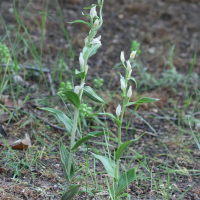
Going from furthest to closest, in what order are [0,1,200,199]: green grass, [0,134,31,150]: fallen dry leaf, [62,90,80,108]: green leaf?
[0,134,31,150]: fallen dry leaf → [0,1,200,199]: green grass → [62,90,80,108]: green leaf

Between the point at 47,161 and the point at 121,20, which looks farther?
the point at 121,20

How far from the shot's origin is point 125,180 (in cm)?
121

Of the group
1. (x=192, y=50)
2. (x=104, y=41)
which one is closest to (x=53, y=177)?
(x=104, y=41)

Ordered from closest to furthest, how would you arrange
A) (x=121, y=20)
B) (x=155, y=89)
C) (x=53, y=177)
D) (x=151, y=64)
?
1. (x=53, y=177)
2. (x=155, y=89)
3. (x=151, y=64)
4. (x=121, y=20)

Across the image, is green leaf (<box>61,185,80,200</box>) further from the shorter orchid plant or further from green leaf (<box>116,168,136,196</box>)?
green leaf (<box>116,168,136,196</box>)

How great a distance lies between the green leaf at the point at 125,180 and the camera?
1.17 m

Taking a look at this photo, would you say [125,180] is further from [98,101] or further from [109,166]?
[98,101]

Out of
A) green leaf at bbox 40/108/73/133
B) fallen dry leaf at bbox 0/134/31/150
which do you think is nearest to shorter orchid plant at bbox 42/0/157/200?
green leaf at bbox 40/108/73/133

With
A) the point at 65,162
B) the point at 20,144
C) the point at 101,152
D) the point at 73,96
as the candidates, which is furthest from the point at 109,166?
the point at 20,144

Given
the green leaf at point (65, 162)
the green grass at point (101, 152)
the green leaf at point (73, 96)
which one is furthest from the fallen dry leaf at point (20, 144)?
the green leaf at point (73, 96)

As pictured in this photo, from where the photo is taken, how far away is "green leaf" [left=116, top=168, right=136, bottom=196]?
1.17 m

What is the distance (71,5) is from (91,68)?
1.59 meters

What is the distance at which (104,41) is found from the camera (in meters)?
3.62

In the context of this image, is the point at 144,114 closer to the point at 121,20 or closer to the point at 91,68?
the point at 91,68
